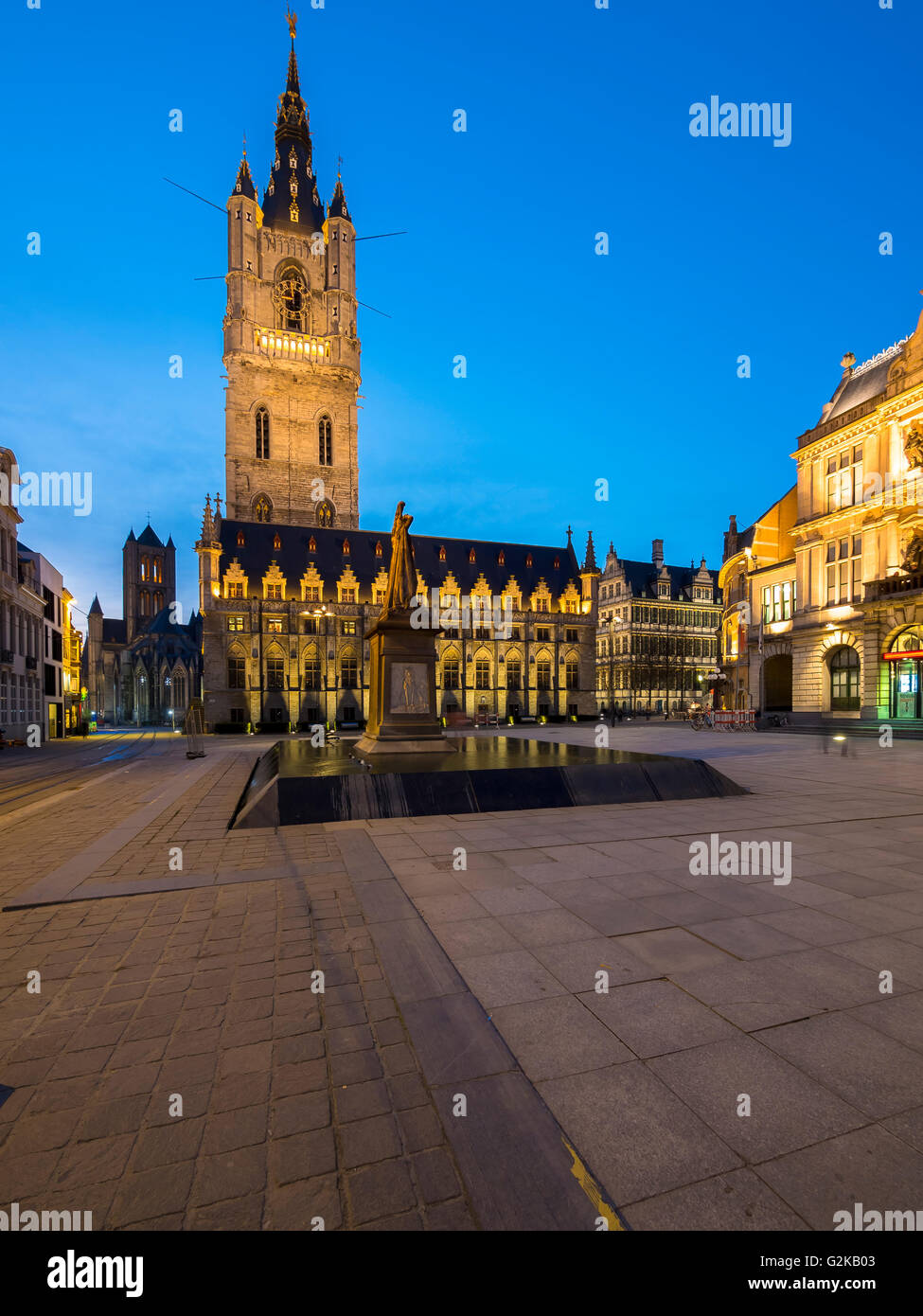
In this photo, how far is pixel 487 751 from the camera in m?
15.7

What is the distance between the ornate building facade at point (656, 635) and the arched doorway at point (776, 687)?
2967cm

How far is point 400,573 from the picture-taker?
15.8 m

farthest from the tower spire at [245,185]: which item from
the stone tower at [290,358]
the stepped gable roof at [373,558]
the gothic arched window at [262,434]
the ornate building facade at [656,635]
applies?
the ornate building facade at [656,635]

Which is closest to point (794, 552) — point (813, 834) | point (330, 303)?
point (813, 834)

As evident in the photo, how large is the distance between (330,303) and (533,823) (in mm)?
84964

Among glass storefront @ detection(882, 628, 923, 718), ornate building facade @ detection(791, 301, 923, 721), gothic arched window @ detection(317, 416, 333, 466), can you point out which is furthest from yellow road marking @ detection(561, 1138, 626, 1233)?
gothic arched window @ detection(317, 416, 333, 466)

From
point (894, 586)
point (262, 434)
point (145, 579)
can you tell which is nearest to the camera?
point (894, 586)

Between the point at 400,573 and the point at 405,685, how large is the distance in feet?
10.7

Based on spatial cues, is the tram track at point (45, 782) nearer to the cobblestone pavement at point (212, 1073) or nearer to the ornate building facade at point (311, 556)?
the cobblestone pavement at point (212, 1073)

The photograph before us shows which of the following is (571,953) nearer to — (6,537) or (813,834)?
(813,834)

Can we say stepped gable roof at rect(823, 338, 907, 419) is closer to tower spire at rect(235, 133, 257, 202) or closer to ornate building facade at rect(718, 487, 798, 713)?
ornate building facade at rect(718, 487, 798, 713)

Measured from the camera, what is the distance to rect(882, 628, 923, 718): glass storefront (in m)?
31.6

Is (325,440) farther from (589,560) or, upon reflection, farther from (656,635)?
(656,635)

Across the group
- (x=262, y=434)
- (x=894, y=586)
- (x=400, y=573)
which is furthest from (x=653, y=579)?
(x=400, y=573)
